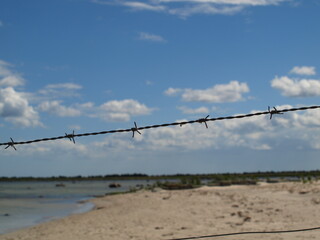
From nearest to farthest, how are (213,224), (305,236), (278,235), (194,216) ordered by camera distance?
(305,236) → (278,235) → (213,224) → (194,216)

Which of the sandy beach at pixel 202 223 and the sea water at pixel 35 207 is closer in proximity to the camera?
the sandy beach at pixel 202 223

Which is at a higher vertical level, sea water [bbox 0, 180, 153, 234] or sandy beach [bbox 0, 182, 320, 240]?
sandy beach [bbox 0, 182, 320, 240]

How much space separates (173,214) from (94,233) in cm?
375

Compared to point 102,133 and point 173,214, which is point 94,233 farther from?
point 102,133

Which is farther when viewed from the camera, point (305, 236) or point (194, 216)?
point (194, 216)

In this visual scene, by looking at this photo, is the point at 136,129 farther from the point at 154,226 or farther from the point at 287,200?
the point at 287,200

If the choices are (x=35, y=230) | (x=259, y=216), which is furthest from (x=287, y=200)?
(x=35, y=230)

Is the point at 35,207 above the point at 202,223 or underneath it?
underneath

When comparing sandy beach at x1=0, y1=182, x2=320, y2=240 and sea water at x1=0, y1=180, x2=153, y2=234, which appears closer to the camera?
sandy beach at x1=0, y1=182, x2=320, y2=240

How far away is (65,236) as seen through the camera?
1206 centimetres

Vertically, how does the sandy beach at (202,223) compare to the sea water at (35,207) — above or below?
above

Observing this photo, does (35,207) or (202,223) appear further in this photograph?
(35,207)

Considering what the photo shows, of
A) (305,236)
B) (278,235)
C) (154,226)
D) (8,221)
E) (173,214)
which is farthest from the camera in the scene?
(8,221)

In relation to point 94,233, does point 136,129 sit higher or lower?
higher
